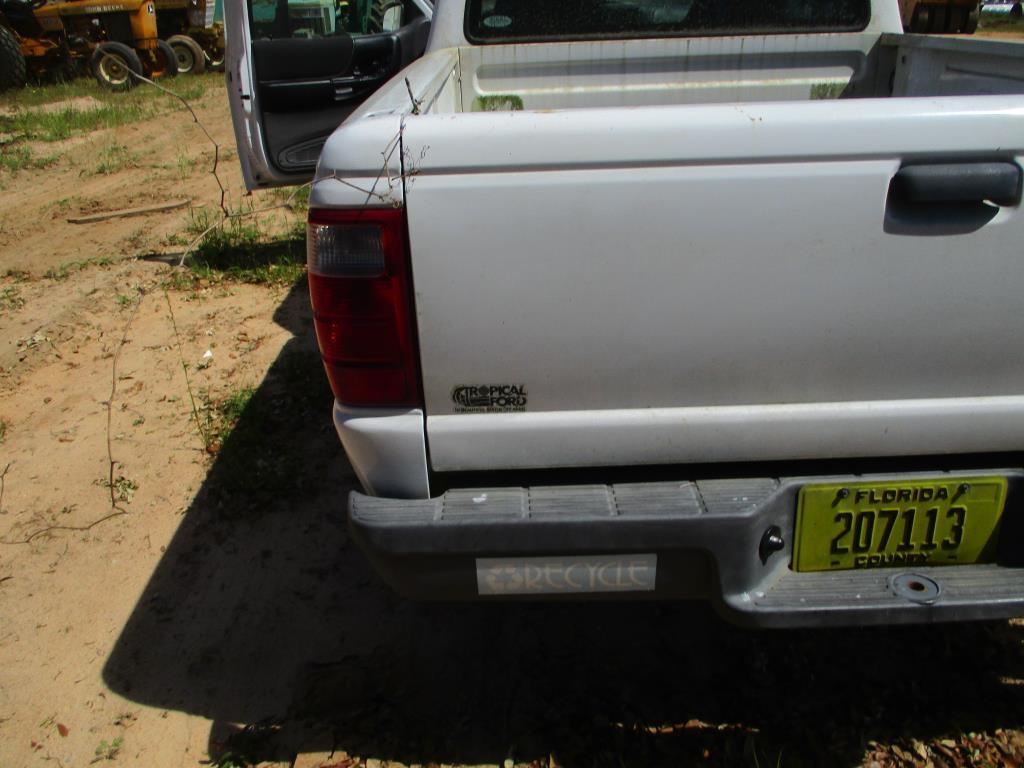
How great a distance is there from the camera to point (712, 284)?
1.73 meters

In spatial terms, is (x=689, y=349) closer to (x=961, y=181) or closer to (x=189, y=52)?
(x=961, y=181)

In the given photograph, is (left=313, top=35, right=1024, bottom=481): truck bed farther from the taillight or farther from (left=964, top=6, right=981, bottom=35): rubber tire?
(left=964, top=6, right=981, bottom=35): rubber tire

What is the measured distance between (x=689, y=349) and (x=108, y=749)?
1.99 metres

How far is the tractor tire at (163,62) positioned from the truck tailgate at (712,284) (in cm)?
1608

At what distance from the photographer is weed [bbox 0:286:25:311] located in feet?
18.0

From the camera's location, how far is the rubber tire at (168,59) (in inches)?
607

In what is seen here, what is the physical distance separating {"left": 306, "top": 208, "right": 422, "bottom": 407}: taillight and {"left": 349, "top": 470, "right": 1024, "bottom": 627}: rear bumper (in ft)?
0.89

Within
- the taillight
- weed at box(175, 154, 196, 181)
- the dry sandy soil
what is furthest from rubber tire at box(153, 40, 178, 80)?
the taillight

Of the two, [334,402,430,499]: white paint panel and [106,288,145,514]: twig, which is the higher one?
[334,402,430,499]: white paint panel

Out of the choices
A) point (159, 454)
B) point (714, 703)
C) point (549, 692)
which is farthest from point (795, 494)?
point (159, 454)

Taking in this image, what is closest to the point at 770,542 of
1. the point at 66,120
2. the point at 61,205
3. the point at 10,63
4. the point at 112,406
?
the point at 112,406

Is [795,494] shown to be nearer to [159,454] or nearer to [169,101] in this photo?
[159,454]

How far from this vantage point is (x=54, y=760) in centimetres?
240

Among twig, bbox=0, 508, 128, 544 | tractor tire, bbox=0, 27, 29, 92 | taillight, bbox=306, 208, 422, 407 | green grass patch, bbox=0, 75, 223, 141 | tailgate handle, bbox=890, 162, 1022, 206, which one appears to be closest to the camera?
tailgate handle, bbox=890, 162, 1022, 206
